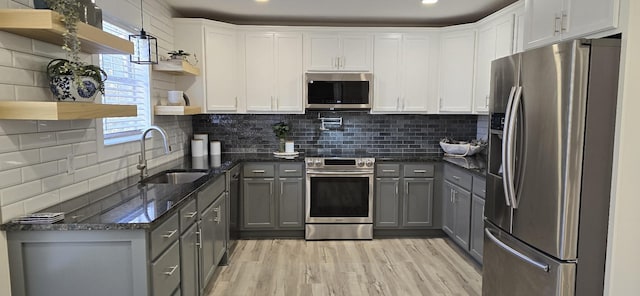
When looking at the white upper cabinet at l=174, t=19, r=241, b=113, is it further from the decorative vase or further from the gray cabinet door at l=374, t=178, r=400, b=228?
the decorative vase

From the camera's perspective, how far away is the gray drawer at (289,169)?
4254mm

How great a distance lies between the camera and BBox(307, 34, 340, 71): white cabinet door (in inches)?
171

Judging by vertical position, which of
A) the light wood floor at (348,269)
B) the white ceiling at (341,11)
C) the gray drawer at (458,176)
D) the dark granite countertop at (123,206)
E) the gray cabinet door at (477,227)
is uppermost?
the white ceiling at (341,11)

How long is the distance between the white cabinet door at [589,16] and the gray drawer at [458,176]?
5.52ft

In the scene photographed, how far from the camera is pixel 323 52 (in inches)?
172

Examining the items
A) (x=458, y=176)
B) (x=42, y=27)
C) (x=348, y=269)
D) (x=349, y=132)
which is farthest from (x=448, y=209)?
(x=42, y=27)

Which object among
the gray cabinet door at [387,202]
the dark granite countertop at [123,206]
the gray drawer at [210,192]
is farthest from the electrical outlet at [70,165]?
the gray cabinet door at [387,202]

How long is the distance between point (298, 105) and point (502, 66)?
2.43 m

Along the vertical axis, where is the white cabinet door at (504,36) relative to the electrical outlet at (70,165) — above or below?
above

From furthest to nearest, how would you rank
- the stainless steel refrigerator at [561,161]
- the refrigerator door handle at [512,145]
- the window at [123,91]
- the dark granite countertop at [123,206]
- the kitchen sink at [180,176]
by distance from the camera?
the kitchen sink at [180,176] < the window at [123,91] < the refrigerator door handle at [512,145] < the stainless steel refrigerator at [561,161] < the dark granite countertop at [123,206]

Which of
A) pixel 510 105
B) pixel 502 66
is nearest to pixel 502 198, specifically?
pixel 510 105

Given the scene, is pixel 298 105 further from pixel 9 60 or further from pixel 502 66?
pixel 9 60

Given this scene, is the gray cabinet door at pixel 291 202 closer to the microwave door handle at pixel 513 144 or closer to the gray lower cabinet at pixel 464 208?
the gray lower cabinet at pixel 464 208

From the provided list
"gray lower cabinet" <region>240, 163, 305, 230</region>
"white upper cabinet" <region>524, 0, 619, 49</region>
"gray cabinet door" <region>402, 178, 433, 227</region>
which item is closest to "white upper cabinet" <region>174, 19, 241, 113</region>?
"gray lower cabinet" <region>240, 163, 305, 230</region>
